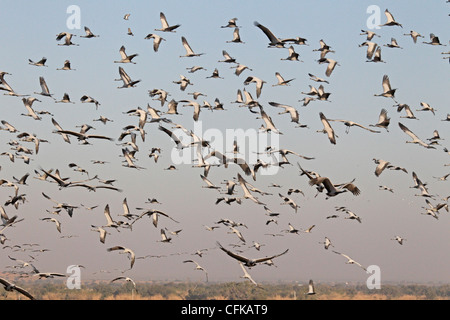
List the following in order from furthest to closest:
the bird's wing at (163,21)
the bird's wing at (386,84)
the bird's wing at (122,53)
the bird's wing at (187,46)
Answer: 1. the bird's wing at (187,46)
2. the bird's wing at (122,53)
3. the bird's wing at (163,21)
4. the bird's wing at (386,84)

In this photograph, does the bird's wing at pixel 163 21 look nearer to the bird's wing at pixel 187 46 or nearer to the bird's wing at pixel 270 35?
the bird's wing at pixel 187 46

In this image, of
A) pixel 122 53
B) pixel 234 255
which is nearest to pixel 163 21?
pixel 122 53

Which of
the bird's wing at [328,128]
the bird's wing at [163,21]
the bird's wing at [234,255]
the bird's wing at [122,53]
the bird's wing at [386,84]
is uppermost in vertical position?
the bird's wing at [163,21]

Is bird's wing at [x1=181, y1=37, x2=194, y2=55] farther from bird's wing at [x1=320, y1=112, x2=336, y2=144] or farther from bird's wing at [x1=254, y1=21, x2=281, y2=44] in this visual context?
bird's wing at [x1=320, y1=112, x2=336, y2=144]

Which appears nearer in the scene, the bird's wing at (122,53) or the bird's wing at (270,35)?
the bird's wing at (270,35)

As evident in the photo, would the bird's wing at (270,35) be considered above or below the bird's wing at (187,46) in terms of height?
below

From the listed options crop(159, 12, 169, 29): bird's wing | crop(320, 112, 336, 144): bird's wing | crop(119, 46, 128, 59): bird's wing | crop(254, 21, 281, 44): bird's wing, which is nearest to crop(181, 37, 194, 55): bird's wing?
crop(159, 12, 169, 29): bird's wing

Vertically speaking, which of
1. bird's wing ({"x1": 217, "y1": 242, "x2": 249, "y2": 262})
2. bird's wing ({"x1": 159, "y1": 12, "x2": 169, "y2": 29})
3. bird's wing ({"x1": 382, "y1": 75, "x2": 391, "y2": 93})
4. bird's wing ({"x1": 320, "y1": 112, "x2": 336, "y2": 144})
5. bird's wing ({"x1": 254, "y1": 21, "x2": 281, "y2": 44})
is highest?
bird's wing ({"x1": 159, "y1": 12, "x2": 169, "y2": 29})

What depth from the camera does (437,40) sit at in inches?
2074

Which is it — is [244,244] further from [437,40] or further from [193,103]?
[437,40]

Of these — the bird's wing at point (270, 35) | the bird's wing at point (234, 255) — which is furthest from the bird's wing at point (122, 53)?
the bird's wing at point (234, 255)

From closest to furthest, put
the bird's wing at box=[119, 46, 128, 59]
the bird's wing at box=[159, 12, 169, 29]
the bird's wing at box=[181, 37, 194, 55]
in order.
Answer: the bird's wing at box=[159, 12, 169, 29] → the bird's wing at box=[119, 46, 128, 59] → the bird's wing at box=[181, 37, 194, 55]
